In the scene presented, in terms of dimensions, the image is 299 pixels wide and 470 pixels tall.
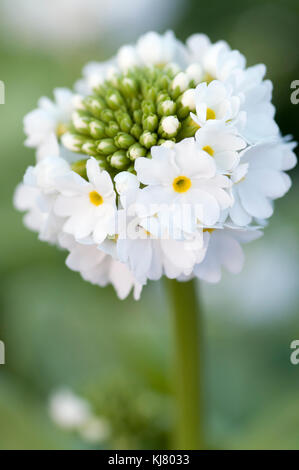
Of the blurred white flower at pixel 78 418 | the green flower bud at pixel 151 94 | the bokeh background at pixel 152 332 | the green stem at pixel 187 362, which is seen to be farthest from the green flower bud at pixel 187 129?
the blurred white flower at pixel 78 418

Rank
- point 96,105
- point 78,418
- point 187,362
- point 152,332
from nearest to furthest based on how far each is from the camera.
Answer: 1. point 96,105
2. point 187,362
3. point 78,418
4. point 152,332

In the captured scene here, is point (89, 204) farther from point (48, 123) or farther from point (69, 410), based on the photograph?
point (69, 410)

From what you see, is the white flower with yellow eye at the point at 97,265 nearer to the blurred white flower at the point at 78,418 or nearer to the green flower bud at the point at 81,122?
the green flower bud at the point at 81,122

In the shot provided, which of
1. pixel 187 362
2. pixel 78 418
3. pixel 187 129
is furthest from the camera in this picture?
pixel 78 418

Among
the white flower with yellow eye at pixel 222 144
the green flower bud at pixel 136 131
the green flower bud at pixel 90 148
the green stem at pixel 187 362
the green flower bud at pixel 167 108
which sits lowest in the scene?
the green stem at pixel 187 362

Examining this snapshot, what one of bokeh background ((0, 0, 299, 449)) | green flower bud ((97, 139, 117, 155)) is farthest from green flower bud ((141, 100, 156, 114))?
bokeh background ((0, 0, 299, 449))

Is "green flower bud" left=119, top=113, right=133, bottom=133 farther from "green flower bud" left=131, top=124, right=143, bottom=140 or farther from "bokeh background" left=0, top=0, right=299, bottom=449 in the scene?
"bokeh background" left=0, top=0, right=299, bottom=449

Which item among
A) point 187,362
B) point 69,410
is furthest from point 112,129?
point 69,410
